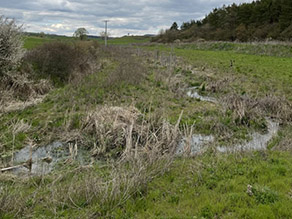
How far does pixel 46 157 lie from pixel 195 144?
172 inches

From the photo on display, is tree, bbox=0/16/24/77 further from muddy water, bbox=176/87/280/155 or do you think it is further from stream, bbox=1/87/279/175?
muddy water, bbox=176/87/280/155

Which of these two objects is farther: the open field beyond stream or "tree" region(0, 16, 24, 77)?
"tree" region(0, 16, 24, 77)

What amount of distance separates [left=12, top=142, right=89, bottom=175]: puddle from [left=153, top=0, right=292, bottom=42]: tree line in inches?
1588

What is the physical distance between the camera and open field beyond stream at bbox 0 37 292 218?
4832 mm

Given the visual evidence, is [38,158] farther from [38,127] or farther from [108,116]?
[108,116]

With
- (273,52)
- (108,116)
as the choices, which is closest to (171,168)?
(108,116)

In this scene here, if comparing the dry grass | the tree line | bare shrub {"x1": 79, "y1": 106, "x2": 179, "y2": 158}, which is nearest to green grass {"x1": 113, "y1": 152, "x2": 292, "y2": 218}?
the dry grass

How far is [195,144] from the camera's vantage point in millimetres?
8336

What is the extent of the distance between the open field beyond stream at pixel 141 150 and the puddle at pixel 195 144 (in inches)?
1.3

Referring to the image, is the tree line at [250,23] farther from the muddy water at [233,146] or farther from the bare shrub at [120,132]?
the bare shrub at [120,132]

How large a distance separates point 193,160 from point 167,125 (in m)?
1.53

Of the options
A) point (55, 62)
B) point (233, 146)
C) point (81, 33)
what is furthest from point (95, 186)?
point (81, 33)

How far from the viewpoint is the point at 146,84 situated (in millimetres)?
15664

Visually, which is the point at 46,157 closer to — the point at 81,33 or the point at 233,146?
the point at 233,146
